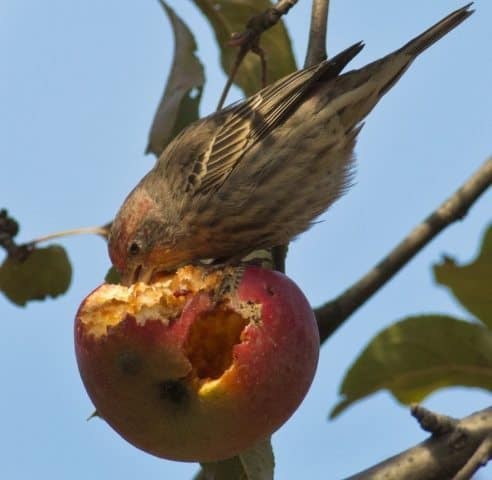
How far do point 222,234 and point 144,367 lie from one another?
243cm

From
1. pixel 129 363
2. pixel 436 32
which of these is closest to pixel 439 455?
pixel 129 363

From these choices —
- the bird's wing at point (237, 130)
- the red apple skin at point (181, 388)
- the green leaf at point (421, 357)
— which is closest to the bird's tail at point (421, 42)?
the bird's wing at point (237, 130)

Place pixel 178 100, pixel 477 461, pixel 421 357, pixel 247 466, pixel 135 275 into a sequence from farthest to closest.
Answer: pixel 178 100 → pixel 135 275 → pixel 421 357 → pixel 247 466 → pixel 477 461

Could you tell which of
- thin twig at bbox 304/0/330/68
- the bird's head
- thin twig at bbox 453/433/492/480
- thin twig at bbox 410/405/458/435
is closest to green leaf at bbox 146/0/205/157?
the bird's head

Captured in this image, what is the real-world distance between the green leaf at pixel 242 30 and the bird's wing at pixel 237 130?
11 cm

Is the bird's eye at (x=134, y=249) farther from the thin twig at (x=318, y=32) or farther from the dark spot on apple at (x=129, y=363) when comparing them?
the dark spot on apple at (x=129, y=363)

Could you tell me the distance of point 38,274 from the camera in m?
6.28

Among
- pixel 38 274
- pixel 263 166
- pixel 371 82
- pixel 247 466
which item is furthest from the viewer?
pixel 371 82

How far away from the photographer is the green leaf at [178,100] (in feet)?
19.2

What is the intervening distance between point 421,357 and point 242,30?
285 cm

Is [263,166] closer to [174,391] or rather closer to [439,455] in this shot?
[439,455]

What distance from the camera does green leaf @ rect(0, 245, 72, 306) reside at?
20.5 feet

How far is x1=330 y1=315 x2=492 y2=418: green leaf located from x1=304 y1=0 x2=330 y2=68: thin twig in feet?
5.99

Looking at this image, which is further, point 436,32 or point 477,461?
point 436,32
